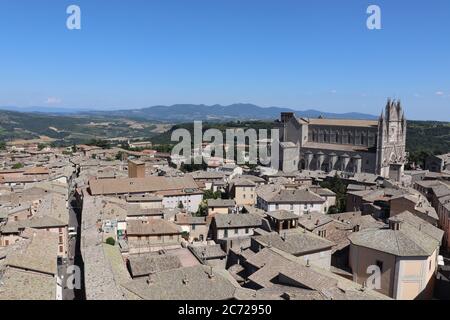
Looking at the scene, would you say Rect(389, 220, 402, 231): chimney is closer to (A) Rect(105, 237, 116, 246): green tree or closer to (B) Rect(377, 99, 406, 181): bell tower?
(A) Rect(105, 237, 116, 246): green tree

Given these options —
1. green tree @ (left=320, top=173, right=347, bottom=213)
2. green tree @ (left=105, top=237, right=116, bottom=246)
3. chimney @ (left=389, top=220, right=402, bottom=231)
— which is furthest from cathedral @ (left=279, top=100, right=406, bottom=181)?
green tree @ (left=105, top=237, right=116, bottom=246)

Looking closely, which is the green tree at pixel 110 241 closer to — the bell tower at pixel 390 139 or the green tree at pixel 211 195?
the green tree at pixel 211 195

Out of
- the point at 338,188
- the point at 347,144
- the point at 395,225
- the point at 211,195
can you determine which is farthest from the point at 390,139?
the point at 395,225

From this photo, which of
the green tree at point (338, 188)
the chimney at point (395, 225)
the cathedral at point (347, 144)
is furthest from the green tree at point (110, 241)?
the cathedral at point (347, 144)

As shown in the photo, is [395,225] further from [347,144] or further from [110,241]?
[347,144]

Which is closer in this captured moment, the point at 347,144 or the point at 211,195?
the point at 211,195

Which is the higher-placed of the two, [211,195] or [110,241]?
[110,241]
